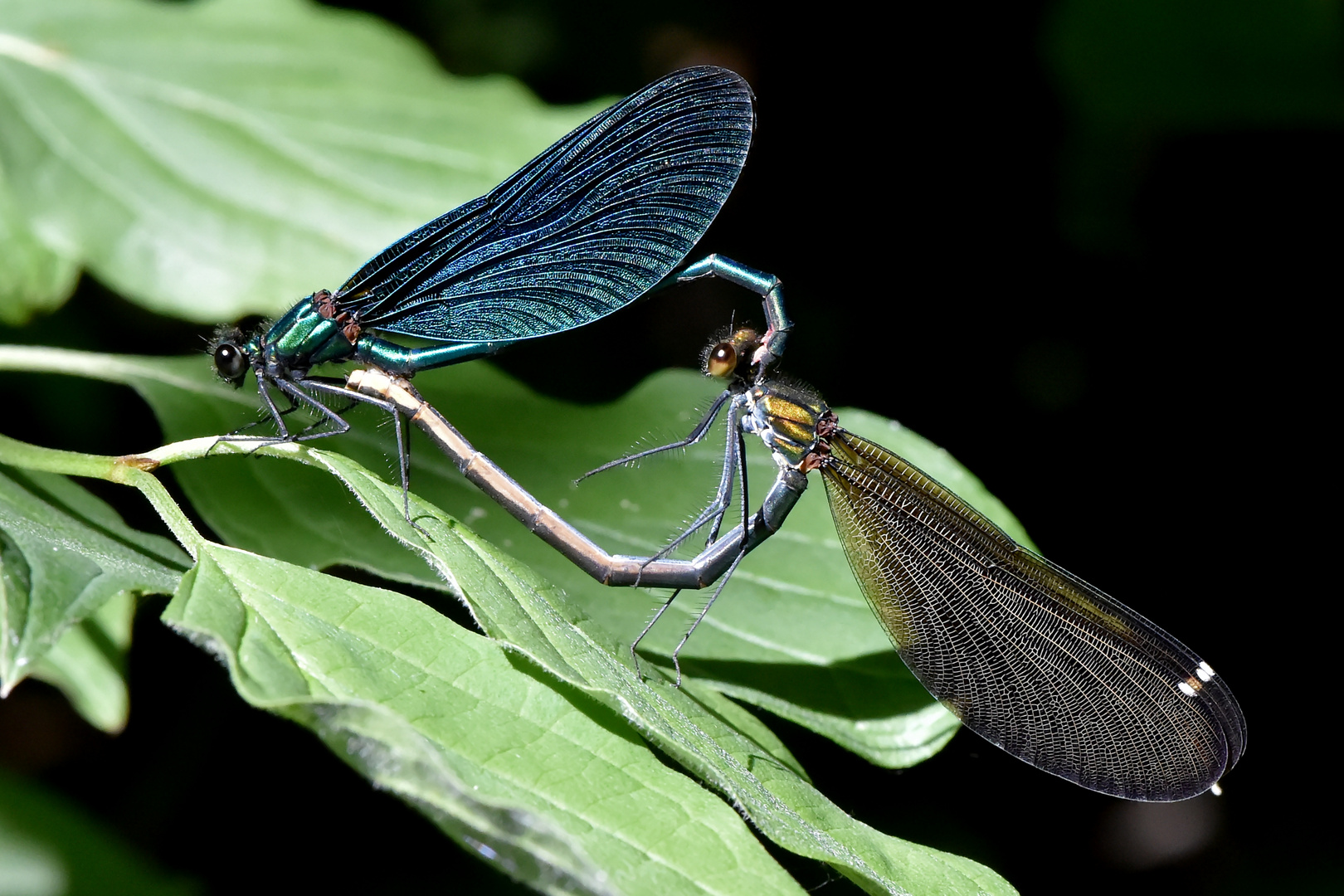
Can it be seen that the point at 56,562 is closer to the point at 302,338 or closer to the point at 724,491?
the point at 302,338

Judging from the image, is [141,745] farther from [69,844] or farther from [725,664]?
[725,664]

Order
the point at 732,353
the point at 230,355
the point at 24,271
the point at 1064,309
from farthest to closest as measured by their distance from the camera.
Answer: the point at 1064,309 < the point at 24,271 < the point at 732,353 < the point at 230,355

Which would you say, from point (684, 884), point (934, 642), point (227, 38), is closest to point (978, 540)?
point (934, 642)

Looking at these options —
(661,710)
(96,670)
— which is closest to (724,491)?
(661,710)

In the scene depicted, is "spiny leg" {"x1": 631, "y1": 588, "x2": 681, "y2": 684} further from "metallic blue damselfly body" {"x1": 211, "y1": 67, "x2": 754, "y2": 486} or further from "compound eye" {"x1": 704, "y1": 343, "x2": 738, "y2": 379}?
"metallic blue damselfly body" {"x1": 211, "y1": 67, "x2": 754, "y2": 486}

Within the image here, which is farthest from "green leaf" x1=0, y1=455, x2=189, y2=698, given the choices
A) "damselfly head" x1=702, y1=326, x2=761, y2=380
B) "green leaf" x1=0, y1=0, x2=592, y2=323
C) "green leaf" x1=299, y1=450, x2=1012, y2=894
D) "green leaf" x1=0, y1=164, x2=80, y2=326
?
"damselfly head" x1=702, y1=326, x2=761, y2=380

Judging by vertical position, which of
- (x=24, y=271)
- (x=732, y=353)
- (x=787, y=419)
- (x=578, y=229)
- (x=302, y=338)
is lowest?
(x=24, y=271)
